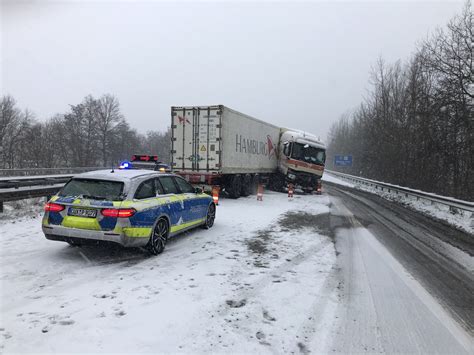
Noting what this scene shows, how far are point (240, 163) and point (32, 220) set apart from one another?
32.1 feet

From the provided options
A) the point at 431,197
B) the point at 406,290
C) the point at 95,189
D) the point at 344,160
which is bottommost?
the point at 406,290

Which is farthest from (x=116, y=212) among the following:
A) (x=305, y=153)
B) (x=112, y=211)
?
(x=305, y=153)

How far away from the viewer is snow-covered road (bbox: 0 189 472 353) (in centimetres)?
365

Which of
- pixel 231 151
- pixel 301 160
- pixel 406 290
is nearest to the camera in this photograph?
pixel 406 290

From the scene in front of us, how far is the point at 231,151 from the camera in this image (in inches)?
642

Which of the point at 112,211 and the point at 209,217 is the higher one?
the point at 112,211

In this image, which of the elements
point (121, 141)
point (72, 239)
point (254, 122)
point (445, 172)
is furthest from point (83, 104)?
point (72, 239)

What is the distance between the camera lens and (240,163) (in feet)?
57.2

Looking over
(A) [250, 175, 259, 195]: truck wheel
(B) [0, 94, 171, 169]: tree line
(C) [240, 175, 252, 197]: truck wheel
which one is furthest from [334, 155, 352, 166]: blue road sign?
(C) [240, 175, 252, 197]: truck wheel

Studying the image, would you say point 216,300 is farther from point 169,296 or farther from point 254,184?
point 254,184

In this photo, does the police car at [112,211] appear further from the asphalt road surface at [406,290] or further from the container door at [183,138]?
the container door at [183,138]

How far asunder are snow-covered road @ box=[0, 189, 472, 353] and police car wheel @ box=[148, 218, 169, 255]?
18cm

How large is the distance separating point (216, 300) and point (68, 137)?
64.7 metres

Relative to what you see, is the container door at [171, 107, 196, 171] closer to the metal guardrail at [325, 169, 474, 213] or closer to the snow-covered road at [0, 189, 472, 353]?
the snow-covered road at [0, 189, 472, 353]
